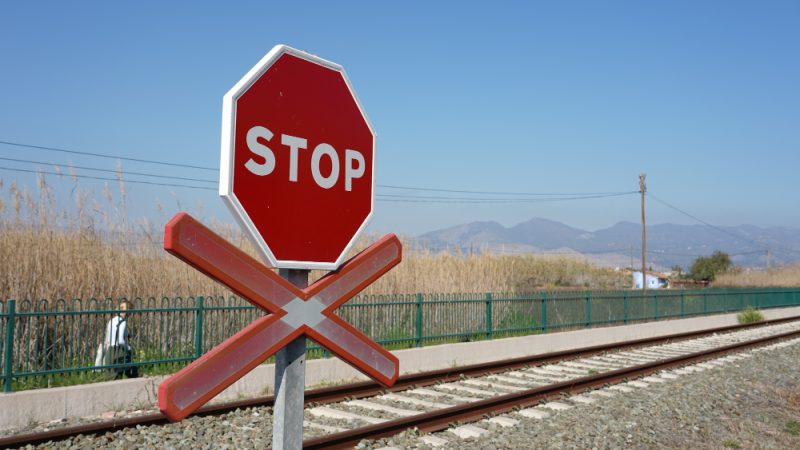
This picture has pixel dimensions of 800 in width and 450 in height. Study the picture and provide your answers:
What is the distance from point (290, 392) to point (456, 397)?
9935 mm

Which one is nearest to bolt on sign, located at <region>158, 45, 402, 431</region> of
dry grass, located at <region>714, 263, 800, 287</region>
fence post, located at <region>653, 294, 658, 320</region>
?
fence post, located at <region>653, 294, 658, 320</region>

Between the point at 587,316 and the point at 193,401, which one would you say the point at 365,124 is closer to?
the point at 193,401

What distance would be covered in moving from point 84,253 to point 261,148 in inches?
512

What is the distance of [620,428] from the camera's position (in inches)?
364

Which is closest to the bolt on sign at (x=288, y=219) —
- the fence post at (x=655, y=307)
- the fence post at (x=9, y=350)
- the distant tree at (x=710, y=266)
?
the fence post at (x=9, y=350)

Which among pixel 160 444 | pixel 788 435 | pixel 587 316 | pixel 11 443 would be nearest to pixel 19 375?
pixel 11 443

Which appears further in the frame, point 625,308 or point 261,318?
point 625,308

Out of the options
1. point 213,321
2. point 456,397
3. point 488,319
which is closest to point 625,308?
point 488,319

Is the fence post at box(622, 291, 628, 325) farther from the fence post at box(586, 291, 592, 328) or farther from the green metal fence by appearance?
the fence post at box(586, 291, 592, 328)

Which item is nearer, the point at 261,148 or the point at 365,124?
the point at 261,148

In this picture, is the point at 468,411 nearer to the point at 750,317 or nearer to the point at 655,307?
the point at 655,307

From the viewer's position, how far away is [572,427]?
9.24 m

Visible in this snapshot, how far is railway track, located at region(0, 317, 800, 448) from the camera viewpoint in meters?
8.51

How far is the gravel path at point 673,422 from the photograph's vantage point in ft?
28.0
